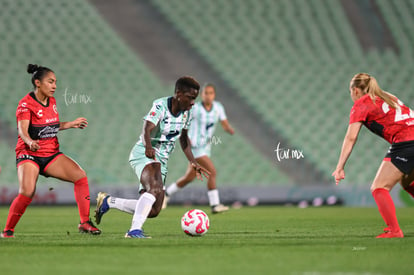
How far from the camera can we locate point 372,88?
692 centimetres

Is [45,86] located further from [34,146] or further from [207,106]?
[207,106]

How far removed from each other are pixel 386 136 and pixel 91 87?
12.0 meters

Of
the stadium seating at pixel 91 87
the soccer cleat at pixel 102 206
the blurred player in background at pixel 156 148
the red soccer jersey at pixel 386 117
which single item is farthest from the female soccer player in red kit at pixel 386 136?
the stadium seating at pixel 91 87

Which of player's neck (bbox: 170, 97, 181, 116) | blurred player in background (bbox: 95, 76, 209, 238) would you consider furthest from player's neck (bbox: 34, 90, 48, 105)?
player's neck (bbox: 170, 97, 181, 116)

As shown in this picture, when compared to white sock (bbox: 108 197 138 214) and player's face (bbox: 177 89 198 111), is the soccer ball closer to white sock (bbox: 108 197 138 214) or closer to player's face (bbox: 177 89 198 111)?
white sock (bbox: 108 197 138 214)

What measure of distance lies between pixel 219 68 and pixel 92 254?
13949 millimetres

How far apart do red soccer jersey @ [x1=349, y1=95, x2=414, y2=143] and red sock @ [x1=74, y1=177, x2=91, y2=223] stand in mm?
3110

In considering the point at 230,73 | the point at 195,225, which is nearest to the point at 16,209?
the point at 195,225

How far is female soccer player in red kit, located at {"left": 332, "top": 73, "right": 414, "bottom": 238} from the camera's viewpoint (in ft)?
22.4

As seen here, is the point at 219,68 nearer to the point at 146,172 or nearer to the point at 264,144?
the point at 264,144

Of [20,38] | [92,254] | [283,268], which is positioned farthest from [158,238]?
[20,38]

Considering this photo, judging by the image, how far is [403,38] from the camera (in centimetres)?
2028

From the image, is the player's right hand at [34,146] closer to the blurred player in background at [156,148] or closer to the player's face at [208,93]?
the blurred player in background at [156,148]

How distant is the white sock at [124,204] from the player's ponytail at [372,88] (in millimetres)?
2767
